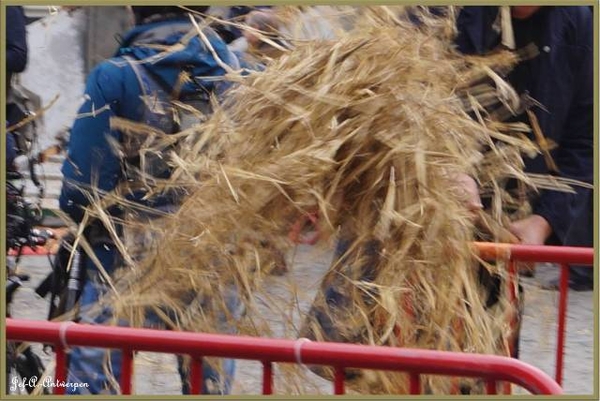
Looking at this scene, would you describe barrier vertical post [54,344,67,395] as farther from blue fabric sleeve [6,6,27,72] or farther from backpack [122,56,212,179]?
blue fabric sleeve [6,6,27,72]

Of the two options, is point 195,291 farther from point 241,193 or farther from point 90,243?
point 90,243

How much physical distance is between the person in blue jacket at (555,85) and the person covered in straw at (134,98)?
958 millimetres

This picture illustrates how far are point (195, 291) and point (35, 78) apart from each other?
256 inches

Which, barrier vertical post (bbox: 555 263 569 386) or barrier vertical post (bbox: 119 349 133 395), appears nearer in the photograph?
barrier vertical post (bbox: 119 349 133 395)

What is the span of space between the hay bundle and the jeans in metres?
0.11

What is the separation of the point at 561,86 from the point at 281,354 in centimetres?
210

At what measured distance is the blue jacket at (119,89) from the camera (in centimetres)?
379

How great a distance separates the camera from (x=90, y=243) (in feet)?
12.9

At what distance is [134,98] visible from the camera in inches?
149

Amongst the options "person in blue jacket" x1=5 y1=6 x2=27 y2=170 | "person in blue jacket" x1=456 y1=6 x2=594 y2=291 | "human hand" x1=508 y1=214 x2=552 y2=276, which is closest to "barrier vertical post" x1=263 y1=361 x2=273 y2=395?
Answer: "human hand" x1=508 y1=214 x2=552 y2=276

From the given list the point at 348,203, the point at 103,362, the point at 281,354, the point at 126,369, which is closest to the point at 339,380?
the point at 281,354

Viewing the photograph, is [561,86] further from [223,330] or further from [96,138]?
[223,330]

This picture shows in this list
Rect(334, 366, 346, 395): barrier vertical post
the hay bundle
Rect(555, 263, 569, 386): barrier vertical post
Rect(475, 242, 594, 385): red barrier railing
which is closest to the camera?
Rect(334, 366, 346, 395): barrier vertical post

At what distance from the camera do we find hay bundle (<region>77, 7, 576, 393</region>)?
302 cm
